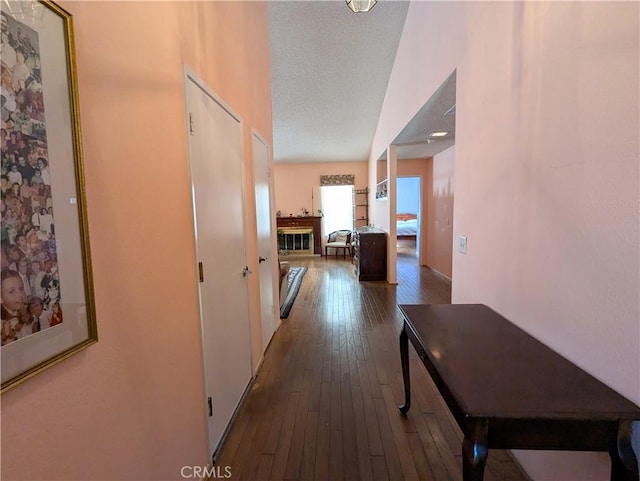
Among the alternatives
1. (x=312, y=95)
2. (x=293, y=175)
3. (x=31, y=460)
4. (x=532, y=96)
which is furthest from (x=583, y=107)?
(x=293, y=175)

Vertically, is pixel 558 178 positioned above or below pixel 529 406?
above

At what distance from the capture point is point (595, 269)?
1024mm

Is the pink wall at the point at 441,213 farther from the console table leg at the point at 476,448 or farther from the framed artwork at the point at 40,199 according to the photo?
the framed artwork at the point at 40,199

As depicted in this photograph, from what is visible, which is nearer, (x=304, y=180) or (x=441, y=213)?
(x=441, y=213)

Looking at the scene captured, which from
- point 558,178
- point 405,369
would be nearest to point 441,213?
point 405,369

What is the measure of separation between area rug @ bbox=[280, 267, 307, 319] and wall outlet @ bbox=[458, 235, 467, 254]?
233cm

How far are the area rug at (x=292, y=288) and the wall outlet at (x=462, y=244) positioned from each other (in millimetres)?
2328

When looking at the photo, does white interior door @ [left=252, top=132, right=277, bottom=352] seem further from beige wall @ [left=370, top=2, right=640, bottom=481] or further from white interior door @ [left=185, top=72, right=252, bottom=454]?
beige wall @ [left=370, top=2, right=640, bottom=481]

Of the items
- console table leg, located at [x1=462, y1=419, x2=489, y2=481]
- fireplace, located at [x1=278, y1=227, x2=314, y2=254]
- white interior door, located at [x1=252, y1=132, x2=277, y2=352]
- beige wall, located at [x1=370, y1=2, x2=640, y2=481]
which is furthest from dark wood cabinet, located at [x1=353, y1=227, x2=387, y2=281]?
console table leg, located at [x1=462, y1=419, x2=489, y2=481]

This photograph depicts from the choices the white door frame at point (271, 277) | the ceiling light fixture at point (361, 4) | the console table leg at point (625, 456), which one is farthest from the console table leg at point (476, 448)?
the ceiling light fixture at point (361, 4)

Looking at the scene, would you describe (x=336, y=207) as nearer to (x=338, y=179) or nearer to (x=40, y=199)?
(x=338, y=179)

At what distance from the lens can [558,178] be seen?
1.18 meters

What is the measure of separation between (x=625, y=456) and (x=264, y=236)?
2596 mm

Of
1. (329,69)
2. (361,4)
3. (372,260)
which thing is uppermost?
(329,69)
